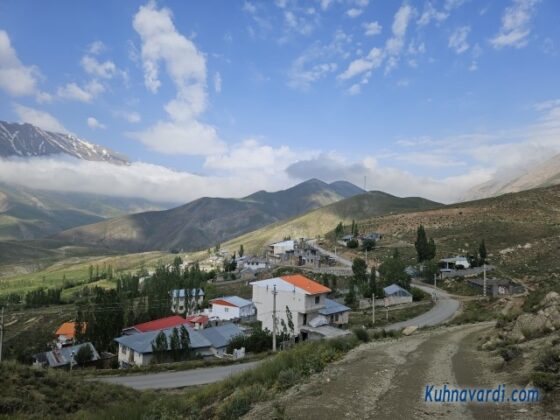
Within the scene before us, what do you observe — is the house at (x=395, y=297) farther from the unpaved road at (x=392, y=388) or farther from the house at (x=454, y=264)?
the unpaved road at (x=392, y=388)

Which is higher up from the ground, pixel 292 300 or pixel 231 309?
pixel 292 300

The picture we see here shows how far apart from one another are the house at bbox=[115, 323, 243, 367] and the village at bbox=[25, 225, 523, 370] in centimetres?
11

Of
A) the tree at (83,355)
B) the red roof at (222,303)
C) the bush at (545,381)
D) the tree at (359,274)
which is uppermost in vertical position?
the bush at (545,381)

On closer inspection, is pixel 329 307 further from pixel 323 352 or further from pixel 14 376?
pixel 14 376

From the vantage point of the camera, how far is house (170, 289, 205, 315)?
86831 mm

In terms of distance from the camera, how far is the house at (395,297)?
64919mm

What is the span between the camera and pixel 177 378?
29.3m

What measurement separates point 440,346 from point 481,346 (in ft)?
7.61

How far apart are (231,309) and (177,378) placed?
1840 inches

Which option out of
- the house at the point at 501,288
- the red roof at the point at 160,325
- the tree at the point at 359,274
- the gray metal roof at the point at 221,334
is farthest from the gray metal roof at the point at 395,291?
the red roof at the point at 160,325

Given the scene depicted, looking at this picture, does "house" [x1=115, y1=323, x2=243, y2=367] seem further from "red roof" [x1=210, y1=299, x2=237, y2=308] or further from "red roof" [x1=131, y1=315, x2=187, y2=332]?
"red roof" [x1=210, y1=299, x2=237, y2=308]

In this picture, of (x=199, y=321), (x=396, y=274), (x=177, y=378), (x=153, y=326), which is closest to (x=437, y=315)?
(x=396, y=274)

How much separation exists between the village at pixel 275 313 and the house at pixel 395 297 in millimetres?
156

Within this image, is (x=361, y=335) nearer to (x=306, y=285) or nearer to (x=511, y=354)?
(x=511, y=354)
